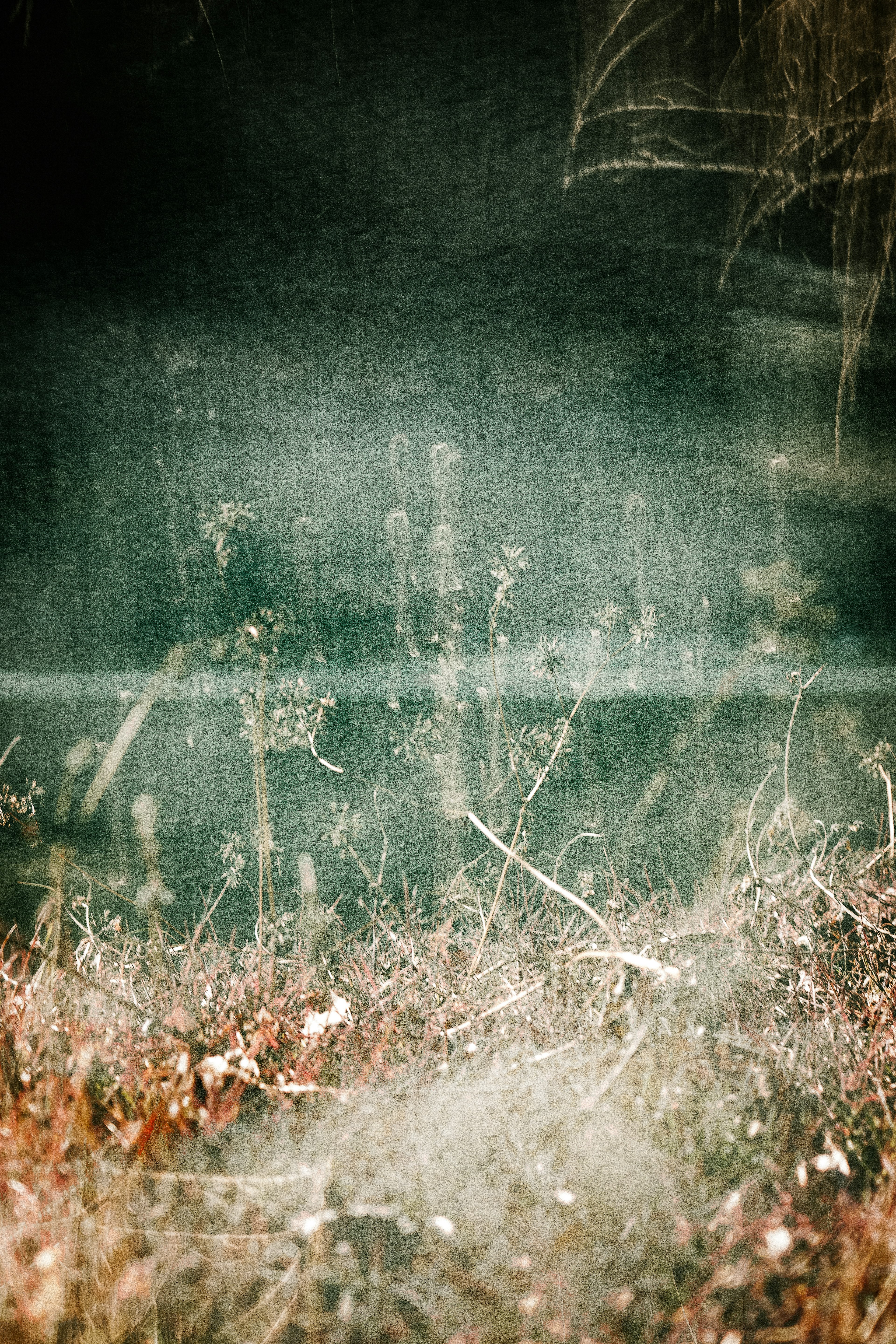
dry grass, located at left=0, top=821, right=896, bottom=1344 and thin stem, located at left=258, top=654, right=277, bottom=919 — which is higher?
thin stem, located at left=258, top=654, right=277, bottom=919

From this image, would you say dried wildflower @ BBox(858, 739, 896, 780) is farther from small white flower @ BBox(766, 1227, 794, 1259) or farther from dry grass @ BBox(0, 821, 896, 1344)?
small white flower @ BBox(766, 1227, 794, 1259)

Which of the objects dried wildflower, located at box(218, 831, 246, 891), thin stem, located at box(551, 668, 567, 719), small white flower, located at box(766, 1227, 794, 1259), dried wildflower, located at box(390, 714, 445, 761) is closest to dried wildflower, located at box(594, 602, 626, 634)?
thin stem, located at box(551, 668, 567, 719)

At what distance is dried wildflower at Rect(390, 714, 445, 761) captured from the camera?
1.39m

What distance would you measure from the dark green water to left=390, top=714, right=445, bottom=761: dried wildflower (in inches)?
0.9

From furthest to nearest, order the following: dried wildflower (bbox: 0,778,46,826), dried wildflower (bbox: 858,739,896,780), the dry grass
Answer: dried wildflower (bbox: 858,739,896,780) < dried wildflower (bbox: 0,778,46,826) < the dry grass

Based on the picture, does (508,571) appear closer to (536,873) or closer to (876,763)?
(536,873)

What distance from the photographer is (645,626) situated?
142 cm

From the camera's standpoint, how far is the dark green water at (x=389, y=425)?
136 centimetres

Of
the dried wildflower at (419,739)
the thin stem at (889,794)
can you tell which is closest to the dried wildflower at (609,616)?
the dried wildflower at (419,739)

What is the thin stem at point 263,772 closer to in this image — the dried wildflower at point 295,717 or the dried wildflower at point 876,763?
the dried wildflower at point 295,717

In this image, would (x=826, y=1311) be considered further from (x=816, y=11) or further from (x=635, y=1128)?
(x=816, y=11)

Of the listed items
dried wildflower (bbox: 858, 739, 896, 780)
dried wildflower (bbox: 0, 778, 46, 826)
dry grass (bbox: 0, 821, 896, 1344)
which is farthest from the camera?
dried wildflower (bbox: 858, 739, 896, 780)

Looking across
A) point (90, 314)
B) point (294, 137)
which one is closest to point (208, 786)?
point (90, 314)

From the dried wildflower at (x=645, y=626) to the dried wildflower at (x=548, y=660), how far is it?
13 centimetres
